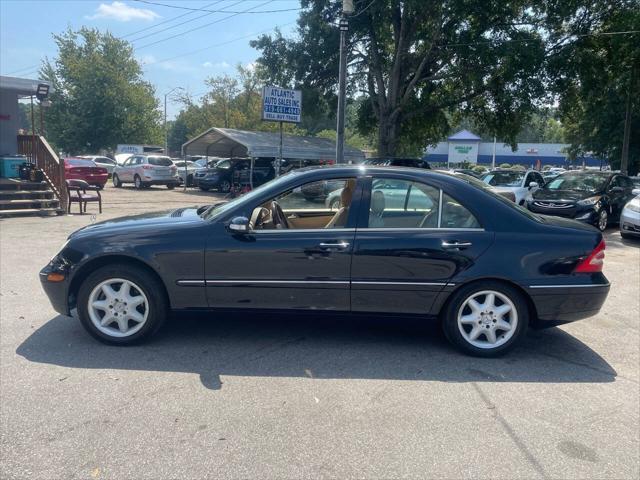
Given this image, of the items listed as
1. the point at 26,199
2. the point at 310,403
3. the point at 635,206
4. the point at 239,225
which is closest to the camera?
the point at 310,403

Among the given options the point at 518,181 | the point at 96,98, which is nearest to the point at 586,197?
the point at 518,181

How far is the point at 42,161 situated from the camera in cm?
1509

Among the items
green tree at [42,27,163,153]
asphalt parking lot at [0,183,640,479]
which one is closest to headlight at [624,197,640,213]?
asphalt parking lot at [0,183,640,479]

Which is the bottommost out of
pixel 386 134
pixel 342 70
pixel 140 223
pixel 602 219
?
pixel 602 219

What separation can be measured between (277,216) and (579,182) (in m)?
12.5

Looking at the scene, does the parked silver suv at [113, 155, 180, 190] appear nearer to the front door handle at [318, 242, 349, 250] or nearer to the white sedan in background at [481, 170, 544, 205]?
the white sedan in background at [481, 170, 544, 205]

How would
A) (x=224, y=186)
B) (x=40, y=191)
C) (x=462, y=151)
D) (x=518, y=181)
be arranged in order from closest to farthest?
(x=40, y=191), (x=518, y=181), (x=224, y=186), (x=462, y=151)

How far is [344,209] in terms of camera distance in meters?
4.69

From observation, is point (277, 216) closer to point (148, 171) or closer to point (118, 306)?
point (118, 306)

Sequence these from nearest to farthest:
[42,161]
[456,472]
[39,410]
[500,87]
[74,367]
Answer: [456,472] → [39,410] → [74,367] → [42,161] → [500,87]

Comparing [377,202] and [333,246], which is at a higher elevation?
[377,202]

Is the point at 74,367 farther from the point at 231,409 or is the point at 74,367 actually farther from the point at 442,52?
the point at 442,52

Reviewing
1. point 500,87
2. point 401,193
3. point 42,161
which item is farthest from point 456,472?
point 500,87

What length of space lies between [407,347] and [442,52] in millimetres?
18410
